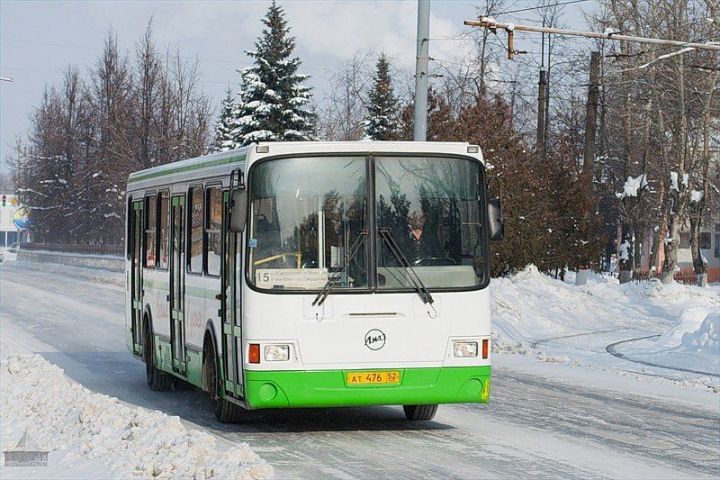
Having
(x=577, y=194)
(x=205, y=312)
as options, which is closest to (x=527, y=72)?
(x=577, y=194)

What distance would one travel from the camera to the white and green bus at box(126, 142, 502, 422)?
1211 centimetres

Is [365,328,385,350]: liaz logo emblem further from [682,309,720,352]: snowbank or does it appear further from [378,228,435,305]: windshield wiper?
[682,309,720,352]: snowbank

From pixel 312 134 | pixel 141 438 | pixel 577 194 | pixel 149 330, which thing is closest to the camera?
pixel 141 438

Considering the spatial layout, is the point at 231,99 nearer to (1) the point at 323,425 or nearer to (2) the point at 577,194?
(2) the point at 577,194

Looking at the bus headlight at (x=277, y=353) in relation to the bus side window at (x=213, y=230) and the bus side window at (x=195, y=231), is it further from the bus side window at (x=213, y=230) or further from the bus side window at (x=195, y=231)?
the bus side window at (x=195, y=231)

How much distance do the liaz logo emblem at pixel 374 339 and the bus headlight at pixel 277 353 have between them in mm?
718

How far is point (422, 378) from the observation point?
40.3 ft

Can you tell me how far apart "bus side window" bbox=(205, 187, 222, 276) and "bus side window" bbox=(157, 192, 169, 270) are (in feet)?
7.06

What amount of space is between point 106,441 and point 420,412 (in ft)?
12.7

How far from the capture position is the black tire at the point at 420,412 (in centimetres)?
1348

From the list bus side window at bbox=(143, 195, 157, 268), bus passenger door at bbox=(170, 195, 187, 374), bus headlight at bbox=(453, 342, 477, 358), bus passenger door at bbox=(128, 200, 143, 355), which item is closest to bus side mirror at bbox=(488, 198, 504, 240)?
bus headlight at bbox=(453, 342, 477, 358)

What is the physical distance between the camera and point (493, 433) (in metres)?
12.6

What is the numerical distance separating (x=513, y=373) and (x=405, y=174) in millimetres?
7911

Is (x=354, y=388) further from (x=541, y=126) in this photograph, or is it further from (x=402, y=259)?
(x=541, y=126)
